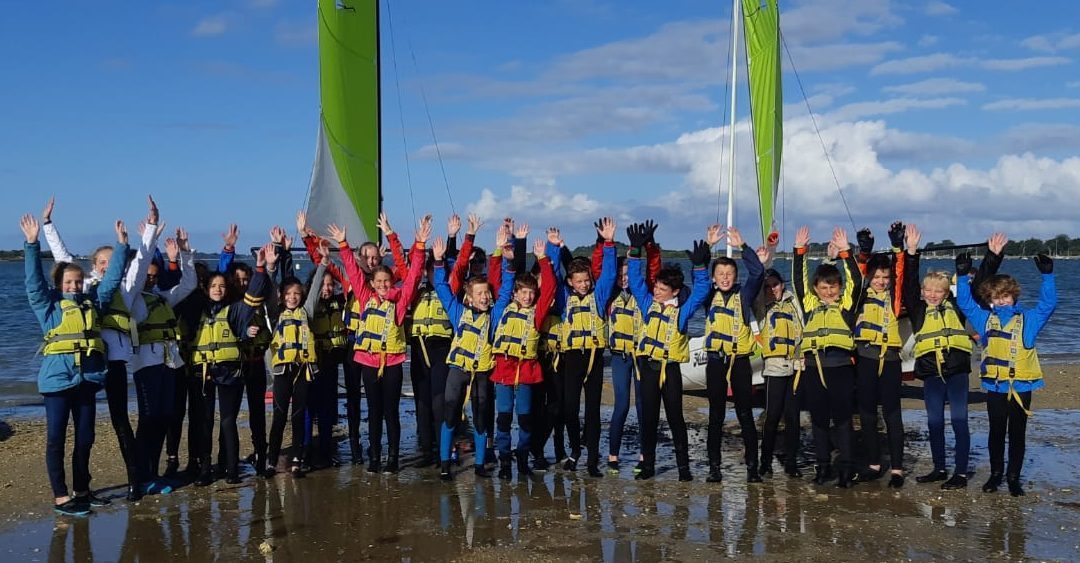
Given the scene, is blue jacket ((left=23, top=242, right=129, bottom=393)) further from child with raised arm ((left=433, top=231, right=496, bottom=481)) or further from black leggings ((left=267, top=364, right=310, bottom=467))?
child with raised arm ((left=433, top=231, right=496, bottom=481))

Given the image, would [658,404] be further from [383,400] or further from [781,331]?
[383,400]

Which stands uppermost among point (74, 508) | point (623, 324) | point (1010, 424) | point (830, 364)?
point (623, 324)

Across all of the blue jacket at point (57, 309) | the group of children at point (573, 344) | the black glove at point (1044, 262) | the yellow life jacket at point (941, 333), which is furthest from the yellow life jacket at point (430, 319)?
the black glove at point (1044, 262)

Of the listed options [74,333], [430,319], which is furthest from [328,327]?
[74,333]

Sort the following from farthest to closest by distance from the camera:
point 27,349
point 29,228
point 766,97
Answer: point 27,349
point 766,97
point 29,228

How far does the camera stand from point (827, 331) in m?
6.41

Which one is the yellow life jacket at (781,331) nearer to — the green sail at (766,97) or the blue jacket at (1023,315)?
the blue jacket at (1023,315)

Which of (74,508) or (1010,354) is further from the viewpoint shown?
(1010,354)

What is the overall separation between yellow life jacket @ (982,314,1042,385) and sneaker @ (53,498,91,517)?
606cm

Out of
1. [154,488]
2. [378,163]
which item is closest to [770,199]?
[378,163]

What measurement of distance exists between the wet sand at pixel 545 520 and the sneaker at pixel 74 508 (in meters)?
0.06

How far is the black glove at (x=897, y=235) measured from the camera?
6.48 m

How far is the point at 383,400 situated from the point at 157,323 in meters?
1.71

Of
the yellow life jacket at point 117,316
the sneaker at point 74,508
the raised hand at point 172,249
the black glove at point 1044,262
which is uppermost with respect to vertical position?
the raised hand at point 172,249
